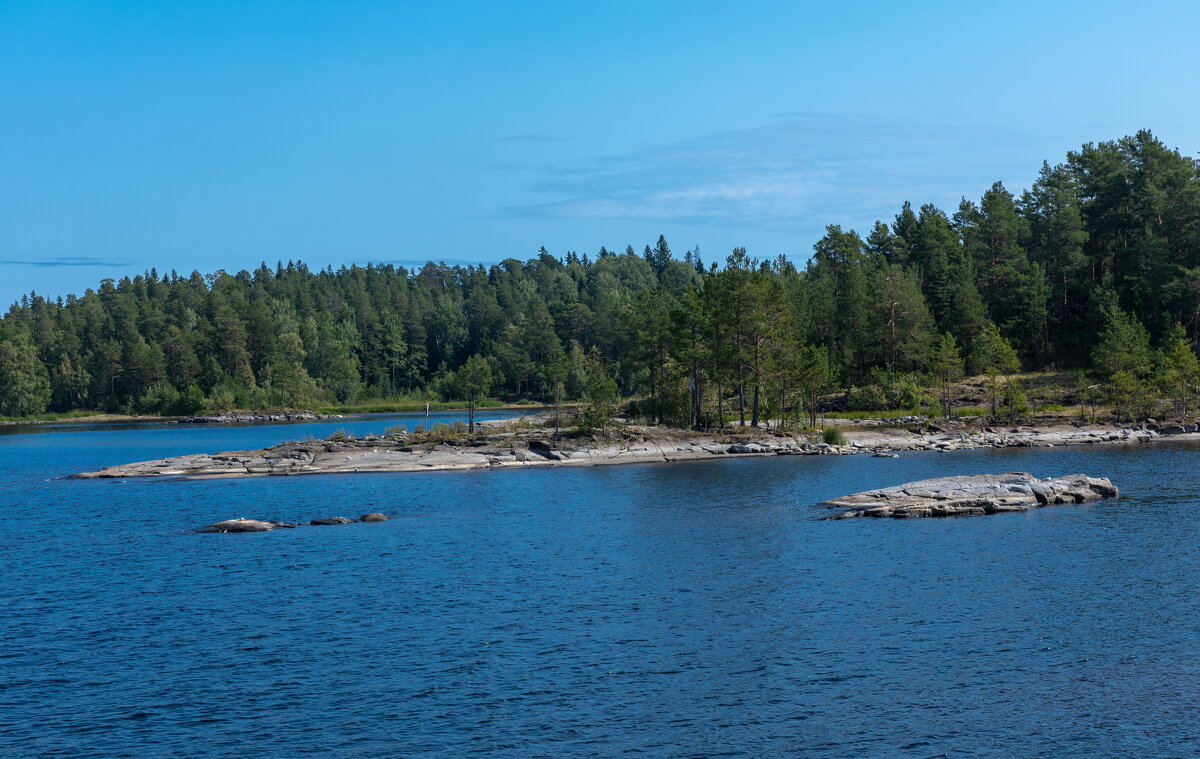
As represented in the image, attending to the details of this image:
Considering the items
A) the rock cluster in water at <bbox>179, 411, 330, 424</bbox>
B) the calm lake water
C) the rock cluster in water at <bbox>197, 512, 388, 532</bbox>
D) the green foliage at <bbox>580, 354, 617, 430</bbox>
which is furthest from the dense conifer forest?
the rock cluster in water at <bbox>179, 411, 330, 424</bbox>

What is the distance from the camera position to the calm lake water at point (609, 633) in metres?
24.4

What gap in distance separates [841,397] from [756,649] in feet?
315

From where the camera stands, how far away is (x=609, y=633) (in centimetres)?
3291

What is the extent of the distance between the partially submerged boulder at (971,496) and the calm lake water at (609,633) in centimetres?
190

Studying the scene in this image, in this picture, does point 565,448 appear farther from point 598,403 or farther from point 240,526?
point 240,526

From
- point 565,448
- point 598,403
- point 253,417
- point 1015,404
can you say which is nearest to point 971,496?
point 565,448

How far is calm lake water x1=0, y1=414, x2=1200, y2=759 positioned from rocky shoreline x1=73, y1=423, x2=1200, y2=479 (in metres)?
21.7

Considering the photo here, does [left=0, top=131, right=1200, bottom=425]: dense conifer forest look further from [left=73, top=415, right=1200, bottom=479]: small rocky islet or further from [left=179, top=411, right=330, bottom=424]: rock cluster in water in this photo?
[left=179, top=411, right=330, bottom=424]: rock cluster in water

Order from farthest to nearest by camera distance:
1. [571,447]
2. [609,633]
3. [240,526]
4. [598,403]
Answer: [598,403] < [571,447] < [240,526] < [609,633]

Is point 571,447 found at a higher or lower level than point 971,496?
higher

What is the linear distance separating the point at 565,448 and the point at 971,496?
1594 inches

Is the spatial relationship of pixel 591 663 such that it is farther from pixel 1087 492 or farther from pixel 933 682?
pixel 1087 492

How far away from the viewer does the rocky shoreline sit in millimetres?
83500

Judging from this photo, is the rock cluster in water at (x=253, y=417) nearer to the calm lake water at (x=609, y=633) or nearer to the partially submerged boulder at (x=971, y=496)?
the calm lake water at (x=609, y=633)
